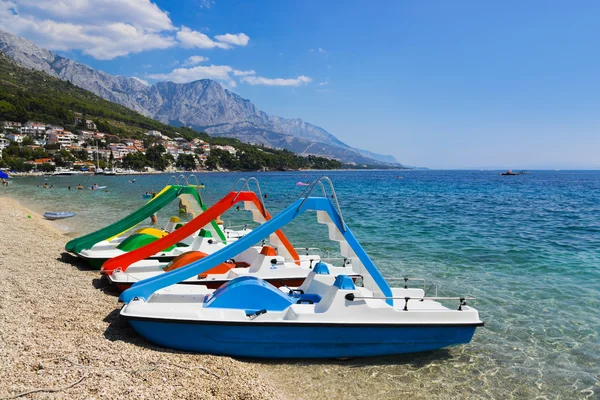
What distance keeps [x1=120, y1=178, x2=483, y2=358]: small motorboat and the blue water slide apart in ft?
0.06

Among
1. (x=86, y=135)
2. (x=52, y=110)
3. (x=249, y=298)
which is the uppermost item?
(x=52, y=110)

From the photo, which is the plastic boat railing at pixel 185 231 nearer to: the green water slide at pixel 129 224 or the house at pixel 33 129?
the green water slide at pixel 129 224

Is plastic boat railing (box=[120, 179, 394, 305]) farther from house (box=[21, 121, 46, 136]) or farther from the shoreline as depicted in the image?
house (box=[21, 121, 46, 136])

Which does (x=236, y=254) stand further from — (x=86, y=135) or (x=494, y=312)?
(x=86, y=135)

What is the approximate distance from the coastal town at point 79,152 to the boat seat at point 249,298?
376ft

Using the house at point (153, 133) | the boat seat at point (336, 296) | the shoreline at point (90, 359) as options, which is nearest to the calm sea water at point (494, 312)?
the boat seat at point (336, 296)

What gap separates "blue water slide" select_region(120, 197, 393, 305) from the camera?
24.4 ft

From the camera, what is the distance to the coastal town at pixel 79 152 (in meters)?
111

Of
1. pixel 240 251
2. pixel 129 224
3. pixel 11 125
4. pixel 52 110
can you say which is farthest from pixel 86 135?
pixel 240 251

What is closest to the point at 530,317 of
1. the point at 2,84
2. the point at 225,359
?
the point at 225,359

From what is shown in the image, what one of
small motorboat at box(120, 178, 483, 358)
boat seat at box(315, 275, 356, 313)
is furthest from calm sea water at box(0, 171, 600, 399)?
boat seat at box(315, 275, 356, 313)

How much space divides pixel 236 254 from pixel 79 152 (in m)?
144

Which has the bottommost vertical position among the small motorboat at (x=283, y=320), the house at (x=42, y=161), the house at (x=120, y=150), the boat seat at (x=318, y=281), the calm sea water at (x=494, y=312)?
the calm sea water at (x=494, y=312)

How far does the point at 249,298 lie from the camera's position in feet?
23.7
